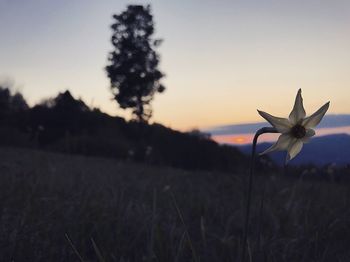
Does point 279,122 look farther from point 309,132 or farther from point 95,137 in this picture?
point 95,137

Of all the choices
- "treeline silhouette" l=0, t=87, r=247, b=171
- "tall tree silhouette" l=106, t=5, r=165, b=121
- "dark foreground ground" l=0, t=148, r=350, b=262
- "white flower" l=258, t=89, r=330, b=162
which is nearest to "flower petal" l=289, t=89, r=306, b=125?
"white flower" l=258, t=89, r=330, b=162

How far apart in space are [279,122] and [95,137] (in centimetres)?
1904

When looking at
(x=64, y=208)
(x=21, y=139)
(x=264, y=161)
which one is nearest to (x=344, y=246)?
(x=64, y=208)

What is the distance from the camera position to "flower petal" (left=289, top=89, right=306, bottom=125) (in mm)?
1531

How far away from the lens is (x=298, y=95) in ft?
5.00

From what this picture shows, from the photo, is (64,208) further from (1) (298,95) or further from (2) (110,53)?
(2) (110,53)

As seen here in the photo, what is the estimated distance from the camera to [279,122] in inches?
59.7

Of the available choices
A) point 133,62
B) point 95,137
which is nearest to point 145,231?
point 95,137

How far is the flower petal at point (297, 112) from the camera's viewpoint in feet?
5.02

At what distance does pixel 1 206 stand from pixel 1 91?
827 inches

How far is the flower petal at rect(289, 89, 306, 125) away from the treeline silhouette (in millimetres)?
11418

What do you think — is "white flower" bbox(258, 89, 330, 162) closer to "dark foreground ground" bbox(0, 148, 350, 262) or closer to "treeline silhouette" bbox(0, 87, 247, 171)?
"dark foreground ground" bbox(0, 148, 350, 262)

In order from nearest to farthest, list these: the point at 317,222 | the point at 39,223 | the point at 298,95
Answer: the point at 298,95 < the point at 39,223 < the point at 317,222

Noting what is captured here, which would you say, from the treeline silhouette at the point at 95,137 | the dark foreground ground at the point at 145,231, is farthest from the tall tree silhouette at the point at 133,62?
the dark foreground ground at the point at 145,231
